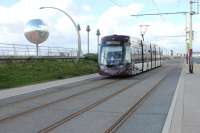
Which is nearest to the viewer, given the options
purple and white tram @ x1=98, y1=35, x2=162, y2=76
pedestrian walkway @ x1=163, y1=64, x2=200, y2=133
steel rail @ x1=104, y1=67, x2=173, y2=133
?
pedestrian walkway @ x1=163, y1=64, x2=200, y2=133

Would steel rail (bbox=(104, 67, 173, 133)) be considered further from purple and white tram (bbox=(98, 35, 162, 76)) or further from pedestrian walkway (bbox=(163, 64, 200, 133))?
purple and white tram (bbox=(98, 35, 162, 76))

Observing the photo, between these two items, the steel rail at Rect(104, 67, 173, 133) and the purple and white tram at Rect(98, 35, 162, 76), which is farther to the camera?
the purple and white tram at Rect(98, 35, 162, 76)

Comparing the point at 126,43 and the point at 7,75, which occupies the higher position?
the point at 126,43

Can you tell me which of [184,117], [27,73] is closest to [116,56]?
[27,73]

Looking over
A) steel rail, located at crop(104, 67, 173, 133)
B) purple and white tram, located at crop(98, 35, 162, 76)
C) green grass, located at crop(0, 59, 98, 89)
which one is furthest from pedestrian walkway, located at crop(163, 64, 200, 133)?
purple and white tram, located at crop(98, 35, 162, 76)

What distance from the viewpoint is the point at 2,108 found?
1717 cm

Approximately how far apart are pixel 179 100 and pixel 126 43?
19.2 m

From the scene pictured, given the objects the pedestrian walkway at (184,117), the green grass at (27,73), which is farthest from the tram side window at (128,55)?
A: the pedestrian walkway at (184,117)

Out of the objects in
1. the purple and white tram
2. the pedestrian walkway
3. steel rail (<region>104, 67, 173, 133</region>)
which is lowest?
steel rail (<region>104, 67, 173, 133</region>)

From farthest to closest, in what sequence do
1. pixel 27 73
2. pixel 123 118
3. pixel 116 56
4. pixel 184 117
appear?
pixel 27 73 < pixel 116 56 < pixel 123 118 < pixel 184 117

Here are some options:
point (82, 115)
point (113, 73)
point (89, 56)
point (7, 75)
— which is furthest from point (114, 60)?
point (89, 56)

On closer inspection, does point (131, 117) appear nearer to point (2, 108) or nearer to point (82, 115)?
point (82, 115)

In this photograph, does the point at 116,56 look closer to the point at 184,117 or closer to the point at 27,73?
the point at 27,73

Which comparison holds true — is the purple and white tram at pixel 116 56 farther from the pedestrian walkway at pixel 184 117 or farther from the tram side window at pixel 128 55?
the pedestrian walkway at pixel 184 117
